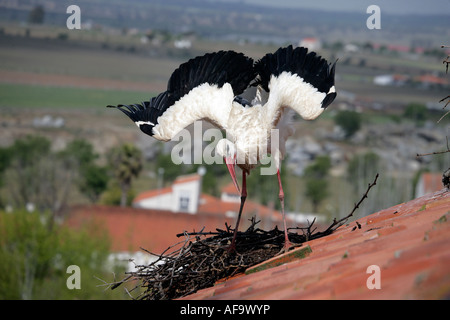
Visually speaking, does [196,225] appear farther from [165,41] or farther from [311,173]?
[165,41]

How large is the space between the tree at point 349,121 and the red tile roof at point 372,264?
112m

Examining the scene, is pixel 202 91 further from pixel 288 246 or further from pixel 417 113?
pixel 417 113

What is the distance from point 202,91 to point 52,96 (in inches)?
5120

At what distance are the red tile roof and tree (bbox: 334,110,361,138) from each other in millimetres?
111950

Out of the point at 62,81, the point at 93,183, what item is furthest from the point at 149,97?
the point at 62,81

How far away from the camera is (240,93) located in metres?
6.71

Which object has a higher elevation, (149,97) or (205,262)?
(149,97)

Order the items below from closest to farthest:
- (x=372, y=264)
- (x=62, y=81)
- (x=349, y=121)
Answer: (x=372, y=264) → (x=349, y=121) → (x=62, y=81)

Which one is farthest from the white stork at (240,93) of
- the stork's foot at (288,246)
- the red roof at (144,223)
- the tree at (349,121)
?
the tree at (349,121)

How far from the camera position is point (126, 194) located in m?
60.0

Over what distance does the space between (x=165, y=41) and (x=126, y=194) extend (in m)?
94.8

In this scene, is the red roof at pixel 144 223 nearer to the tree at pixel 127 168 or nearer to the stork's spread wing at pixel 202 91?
the tree at pixel 127 168

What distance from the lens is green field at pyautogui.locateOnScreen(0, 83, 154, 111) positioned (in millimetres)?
123869
